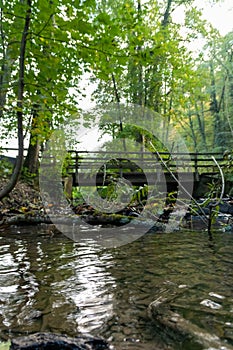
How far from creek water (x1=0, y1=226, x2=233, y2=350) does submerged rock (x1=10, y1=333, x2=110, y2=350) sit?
0.12m

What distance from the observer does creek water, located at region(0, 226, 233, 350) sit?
1.65 metres

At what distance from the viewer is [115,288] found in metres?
2.34

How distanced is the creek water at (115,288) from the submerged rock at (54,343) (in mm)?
120

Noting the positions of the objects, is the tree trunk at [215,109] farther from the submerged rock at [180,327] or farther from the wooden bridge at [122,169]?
the submerged rock at [180,327]

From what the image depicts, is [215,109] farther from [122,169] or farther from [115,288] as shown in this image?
[115,288]

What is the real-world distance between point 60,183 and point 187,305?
8.15 meters

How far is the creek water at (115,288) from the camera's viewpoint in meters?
1.65

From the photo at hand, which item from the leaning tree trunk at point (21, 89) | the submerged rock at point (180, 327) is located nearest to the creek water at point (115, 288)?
the submerged rock at point (180, 327)

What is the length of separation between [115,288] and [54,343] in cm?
102

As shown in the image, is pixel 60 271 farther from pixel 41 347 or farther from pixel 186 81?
pixel 186 81

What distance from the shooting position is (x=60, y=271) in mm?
2805

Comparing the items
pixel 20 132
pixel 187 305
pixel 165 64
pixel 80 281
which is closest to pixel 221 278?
pixel 187 305

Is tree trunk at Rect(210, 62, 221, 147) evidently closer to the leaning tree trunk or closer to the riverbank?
the riverbank

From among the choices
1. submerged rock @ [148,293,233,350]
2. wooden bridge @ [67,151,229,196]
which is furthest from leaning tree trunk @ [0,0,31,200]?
wooden bridge @ [67,151,229,196]
